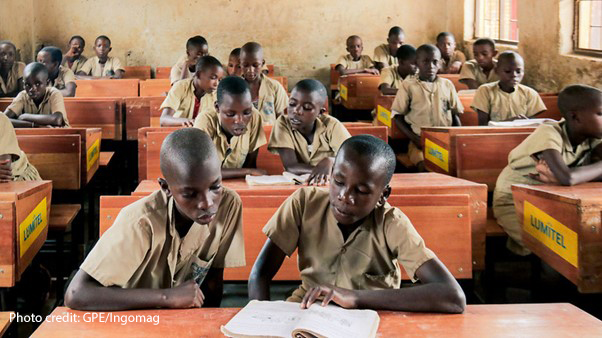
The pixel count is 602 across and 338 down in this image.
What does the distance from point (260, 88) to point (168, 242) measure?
3261 mm

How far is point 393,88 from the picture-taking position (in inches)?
257

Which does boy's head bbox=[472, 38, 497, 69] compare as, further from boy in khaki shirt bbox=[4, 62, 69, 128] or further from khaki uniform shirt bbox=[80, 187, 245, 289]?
khaki uniform shirt bbox=[80, 187, 245, 289]

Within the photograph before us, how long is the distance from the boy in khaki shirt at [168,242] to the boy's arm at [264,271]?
12 cm

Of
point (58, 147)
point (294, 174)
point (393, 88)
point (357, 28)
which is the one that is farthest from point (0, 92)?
point (357, 28)

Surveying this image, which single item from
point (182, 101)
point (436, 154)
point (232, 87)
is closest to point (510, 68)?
point (436, 154)

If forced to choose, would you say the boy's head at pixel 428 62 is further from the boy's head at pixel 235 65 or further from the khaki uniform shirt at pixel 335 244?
the khaki uniform shirt at pixel 335 244

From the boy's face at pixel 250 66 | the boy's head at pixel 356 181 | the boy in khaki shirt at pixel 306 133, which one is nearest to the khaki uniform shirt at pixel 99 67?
the boy's face at pixel 250 66

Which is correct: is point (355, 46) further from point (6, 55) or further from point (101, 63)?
point (6, 55)

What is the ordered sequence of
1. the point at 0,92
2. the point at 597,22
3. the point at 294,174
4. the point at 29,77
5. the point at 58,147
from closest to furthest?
the point at 294,174
the point at 58,147
the point at 29,77
the point at 597,22
the point at 0,92

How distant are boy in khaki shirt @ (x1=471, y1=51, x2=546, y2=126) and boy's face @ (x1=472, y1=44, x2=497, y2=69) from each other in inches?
69.8

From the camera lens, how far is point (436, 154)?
4191 mm

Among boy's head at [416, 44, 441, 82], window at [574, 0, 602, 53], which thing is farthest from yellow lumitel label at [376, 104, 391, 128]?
window at [574, 0, 602, 53]

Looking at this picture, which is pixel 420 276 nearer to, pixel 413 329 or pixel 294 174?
pixel 413 329

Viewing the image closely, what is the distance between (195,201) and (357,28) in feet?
27.1
